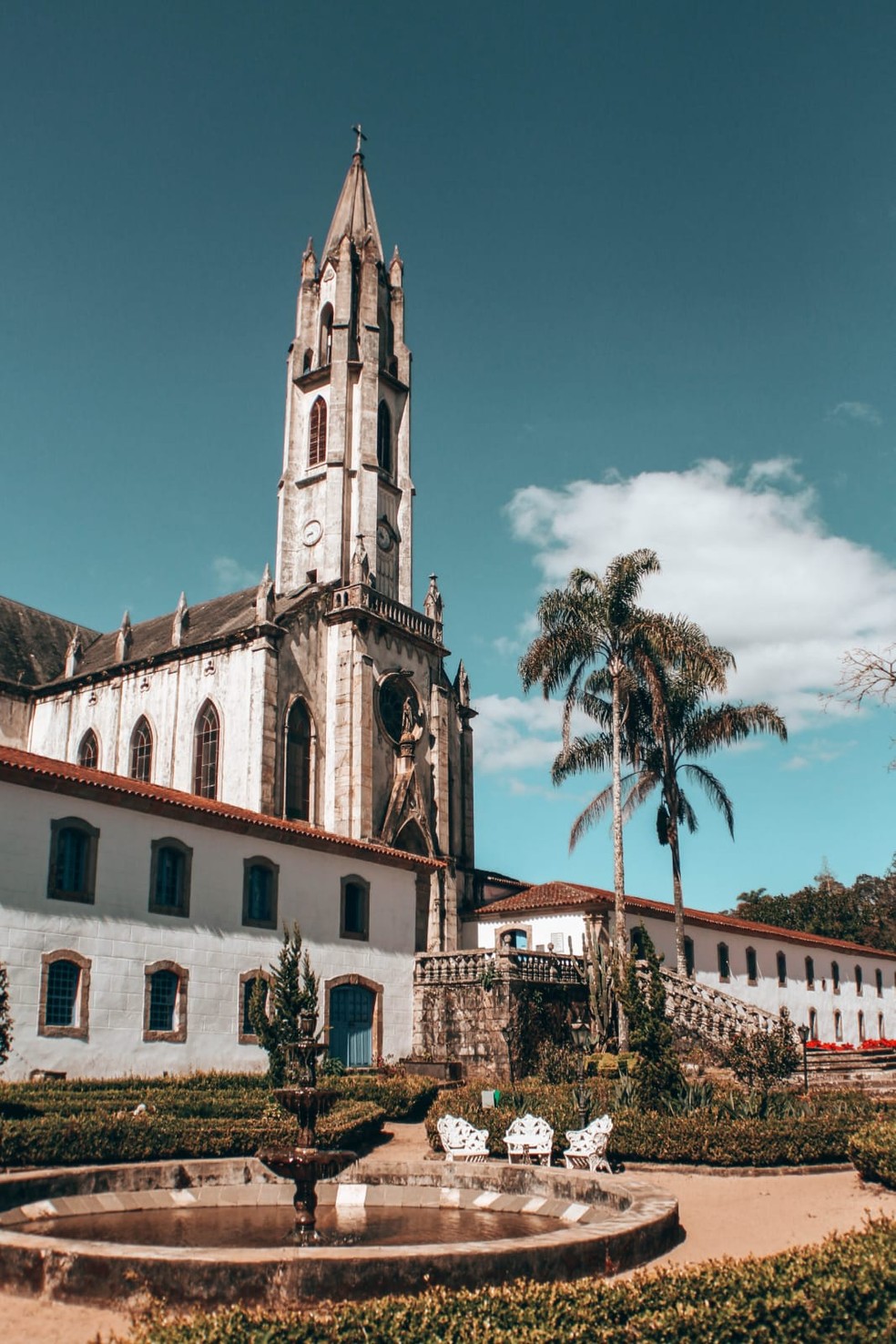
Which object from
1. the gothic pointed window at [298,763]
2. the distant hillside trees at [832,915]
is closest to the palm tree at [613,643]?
the gothic pointed window at [298,763]

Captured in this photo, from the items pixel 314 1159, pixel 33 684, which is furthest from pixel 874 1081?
pixel 33 684

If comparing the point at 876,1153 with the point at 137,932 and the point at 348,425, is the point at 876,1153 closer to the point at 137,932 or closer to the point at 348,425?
the point at 137,932

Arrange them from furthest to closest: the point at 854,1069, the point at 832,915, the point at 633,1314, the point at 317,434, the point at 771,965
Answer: the point at 832,915, the point at 317,434, the point at 771,965, the point at 854,1069, the point at 633,1314

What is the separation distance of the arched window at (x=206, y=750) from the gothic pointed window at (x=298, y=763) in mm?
2515

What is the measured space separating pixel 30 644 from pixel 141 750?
401 inches

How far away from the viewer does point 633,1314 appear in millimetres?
7867

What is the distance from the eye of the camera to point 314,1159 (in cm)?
1155

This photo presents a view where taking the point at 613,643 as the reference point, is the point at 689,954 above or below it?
below

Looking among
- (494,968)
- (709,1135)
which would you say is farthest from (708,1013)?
(709,1135)

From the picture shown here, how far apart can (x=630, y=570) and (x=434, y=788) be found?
1358 cm

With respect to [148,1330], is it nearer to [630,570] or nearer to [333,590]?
[630,570]

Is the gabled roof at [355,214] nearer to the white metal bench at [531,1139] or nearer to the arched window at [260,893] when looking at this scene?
the arched window at [260,893]

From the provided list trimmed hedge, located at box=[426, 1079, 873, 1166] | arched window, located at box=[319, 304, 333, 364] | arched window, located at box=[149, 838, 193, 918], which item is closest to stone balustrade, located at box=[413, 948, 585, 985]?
arched window, located at box=[149, 838, 193, 918]

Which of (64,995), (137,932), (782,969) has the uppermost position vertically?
(137,932)
